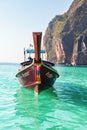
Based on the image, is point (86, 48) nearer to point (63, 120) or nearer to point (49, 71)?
point (49, 71)

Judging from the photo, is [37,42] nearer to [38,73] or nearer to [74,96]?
[38,73]

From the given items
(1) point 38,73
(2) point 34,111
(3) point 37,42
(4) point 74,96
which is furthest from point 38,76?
(2) point 34,111

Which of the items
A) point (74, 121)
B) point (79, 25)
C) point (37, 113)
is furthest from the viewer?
point (79, 25)

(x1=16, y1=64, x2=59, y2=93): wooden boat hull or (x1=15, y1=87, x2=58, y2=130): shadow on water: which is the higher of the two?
(x1=16, y1=64, x2=59, y2=93): wooden boat hull

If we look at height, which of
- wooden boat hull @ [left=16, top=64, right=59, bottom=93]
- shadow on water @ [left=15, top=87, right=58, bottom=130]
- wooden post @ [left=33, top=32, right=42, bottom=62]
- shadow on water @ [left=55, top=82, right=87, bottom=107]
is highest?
wooden post @ [left=33, top=32, right=42, bottom=62]

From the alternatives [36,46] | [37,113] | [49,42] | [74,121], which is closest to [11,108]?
[37,113]

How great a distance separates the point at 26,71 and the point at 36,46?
288 centimetres

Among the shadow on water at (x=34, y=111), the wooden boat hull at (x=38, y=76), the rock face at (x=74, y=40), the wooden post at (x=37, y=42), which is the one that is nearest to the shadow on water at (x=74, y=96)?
the shadow on water at (x=34, y=111)

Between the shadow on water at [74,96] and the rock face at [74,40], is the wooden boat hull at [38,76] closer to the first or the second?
the shadow on water at [74,96]

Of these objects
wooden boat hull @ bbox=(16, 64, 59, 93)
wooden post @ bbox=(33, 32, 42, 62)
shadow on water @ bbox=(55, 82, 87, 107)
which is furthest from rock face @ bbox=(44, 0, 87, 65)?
wooden post @ bbox=(33, 32, 42, 62)

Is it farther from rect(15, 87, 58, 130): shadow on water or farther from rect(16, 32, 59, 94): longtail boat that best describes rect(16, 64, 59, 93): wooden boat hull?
rect(15, 87, 58, 130): shadow on water

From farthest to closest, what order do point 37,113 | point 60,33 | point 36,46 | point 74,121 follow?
1. point 60,33
2. point 36,46
3. point 37,113
4. point 74,121

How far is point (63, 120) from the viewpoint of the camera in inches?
437

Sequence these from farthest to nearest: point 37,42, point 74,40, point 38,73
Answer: point 74,40 → point 38,73 → point 37,42
